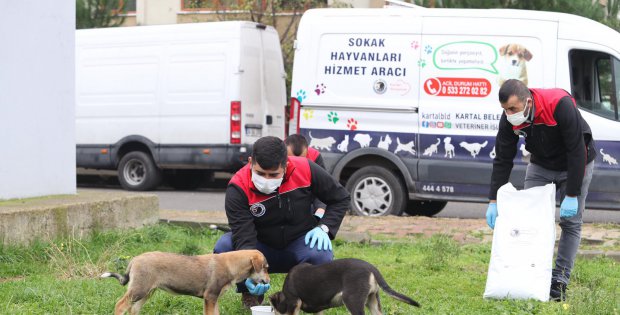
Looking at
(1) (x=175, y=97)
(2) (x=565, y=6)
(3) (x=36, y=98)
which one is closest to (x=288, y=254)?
(3) (x=36, y=98)

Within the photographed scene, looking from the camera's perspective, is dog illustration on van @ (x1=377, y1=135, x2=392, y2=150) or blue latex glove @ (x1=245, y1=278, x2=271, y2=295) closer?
blue latex glove @ (x1=245, y1=278, x2=271, y2=295)

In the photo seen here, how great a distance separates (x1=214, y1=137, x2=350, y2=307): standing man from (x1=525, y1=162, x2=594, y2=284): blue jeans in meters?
1.54

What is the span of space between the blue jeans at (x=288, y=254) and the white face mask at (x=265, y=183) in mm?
511

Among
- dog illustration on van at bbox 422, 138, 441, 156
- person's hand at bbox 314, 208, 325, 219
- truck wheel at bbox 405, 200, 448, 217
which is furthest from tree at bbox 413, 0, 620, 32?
person's hand at bbox 314, 208, 325, 219

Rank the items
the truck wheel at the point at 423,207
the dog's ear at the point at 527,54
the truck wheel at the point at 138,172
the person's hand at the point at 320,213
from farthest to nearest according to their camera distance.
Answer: the truck wheel at the point at 138,172, the truck wheel at the point at 423,207, the dog's ear at the point at 527,54, the person's hand at the point at 320,213

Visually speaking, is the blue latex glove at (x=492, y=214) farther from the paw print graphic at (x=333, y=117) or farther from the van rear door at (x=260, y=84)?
the van rear door at (x=260, y=84)

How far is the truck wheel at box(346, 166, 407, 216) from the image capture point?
12.2 m

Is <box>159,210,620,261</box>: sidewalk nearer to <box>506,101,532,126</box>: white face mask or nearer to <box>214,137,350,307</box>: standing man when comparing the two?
<box>506,101,532,126</box>: white face mask

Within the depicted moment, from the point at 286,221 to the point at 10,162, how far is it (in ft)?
11.2

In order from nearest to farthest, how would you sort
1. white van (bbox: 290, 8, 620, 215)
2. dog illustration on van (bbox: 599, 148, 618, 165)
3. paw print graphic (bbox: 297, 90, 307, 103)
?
dog illustration on van (bbox: 599, 148, 618, 165) → white van (bbox: 290, 8, 620, 215) → paw print graphic (bbox: 297, 90, 307, 103)

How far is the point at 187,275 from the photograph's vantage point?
5652mm

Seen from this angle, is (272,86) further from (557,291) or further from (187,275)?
(187,275)

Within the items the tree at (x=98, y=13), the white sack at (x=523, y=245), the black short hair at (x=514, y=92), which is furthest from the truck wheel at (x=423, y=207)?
the tree at (x=98, y=13)

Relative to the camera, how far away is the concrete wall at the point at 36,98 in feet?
28.0
